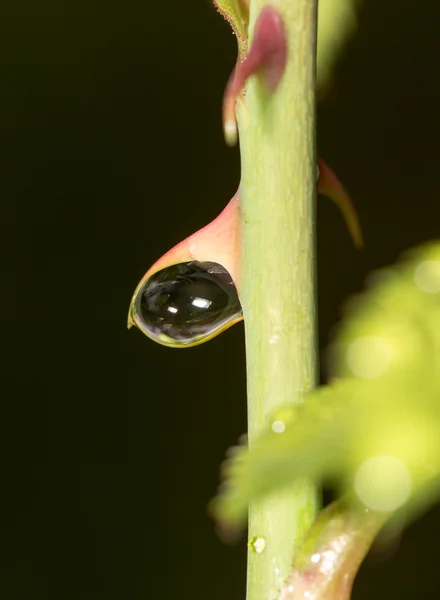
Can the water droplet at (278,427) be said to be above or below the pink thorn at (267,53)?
below

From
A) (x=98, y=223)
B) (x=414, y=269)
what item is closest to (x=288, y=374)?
(x=414, y=269)

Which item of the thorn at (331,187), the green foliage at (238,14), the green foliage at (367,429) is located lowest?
the green foliage at (367,429)

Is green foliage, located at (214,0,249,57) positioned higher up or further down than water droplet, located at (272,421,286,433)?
higher up
